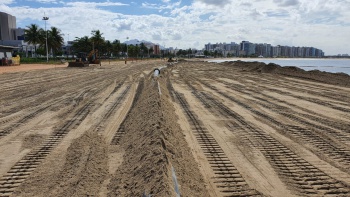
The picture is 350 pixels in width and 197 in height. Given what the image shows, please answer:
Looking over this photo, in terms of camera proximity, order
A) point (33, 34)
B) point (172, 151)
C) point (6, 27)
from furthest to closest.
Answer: point (6, 27) < point (33, 34) < point (172, 151)

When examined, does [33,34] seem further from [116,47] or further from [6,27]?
[6,27]

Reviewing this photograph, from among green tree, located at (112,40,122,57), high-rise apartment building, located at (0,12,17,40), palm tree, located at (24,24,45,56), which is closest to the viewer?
palm tree, located at (24,24,45,56)

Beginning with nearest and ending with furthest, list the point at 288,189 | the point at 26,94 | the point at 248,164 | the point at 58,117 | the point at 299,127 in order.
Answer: the point at 288,189, the point at 248,164, the point at 299,127, the point at 58,117, the point at 26,94

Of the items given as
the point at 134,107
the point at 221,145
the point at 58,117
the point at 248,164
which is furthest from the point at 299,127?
the point at 58,117

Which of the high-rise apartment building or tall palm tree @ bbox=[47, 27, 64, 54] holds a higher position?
the high-rise apartment building

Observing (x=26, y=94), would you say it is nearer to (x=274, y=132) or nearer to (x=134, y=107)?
(x=134, y=107)

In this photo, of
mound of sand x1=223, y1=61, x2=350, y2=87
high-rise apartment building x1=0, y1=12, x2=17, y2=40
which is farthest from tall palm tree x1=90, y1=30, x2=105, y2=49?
high-rise apartment building x1=0, y1=12, x2=17, y2=40

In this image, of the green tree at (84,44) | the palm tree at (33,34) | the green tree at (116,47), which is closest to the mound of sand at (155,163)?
the palm tree at (33,34)

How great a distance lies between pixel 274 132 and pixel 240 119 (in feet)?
5.38

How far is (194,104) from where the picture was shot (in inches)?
481

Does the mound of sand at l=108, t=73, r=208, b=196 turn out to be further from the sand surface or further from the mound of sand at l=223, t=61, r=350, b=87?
the mound of sand at l=223, t=61, r=350, b=87

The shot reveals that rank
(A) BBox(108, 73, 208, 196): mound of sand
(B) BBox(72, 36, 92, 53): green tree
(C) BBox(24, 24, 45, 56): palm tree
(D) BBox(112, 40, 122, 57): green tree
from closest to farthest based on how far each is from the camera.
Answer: (A) BBox(108, 73, 208, 196): mound of sand → (C) BBox(24, 24, 45, 56): palm tree → (B) BBox(72, 36, 92, 53): green tree → (D) BBox(112, 40, 122, 57): green tree

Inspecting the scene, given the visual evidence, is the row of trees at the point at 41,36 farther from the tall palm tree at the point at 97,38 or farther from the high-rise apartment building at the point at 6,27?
the high-rise apartment building at the point at 6,27

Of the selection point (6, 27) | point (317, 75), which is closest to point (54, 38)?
point (317, 75)
